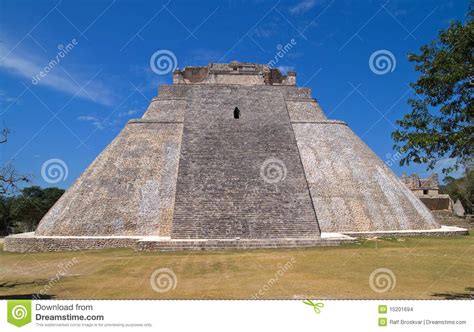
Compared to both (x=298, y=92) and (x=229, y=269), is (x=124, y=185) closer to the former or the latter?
(x=229, y=269)

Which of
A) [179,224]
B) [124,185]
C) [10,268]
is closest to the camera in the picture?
[10,268]

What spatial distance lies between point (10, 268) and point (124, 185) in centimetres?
598

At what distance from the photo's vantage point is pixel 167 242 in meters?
14.1

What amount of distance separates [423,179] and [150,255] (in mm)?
32215

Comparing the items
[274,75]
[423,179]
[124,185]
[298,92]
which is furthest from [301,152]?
[423,179]

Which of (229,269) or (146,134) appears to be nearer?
(229,269)

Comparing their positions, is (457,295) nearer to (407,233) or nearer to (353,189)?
(407,233)

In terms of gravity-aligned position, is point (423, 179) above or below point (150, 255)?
above

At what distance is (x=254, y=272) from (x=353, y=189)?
29.8 ft

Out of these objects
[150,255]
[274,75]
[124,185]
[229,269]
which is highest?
[274,75]

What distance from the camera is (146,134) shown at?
20281mm

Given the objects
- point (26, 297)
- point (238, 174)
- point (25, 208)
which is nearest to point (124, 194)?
point (238, 174)

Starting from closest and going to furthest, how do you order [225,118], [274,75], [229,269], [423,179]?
[229,269] → [225,118] → [274,75] → [423,179]

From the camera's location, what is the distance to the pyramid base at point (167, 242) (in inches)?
554
